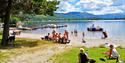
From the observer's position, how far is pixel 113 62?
21.1m

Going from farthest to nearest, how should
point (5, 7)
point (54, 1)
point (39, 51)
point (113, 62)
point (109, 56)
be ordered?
1. point (54, 1)
2. point (5, 7)
3. point (39, 51)
4. point (109, 56)
5. point (113, 62)

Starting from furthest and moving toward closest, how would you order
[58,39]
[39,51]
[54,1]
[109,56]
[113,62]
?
1. [58,39]
2. [54,1]
3. [39,51]
4. [109,56]
5. [113,62]

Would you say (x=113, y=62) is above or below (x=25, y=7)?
below

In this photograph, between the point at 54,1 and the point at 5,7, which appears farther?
the point at 54,1

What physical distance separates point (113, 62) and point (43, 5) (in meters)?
13.8

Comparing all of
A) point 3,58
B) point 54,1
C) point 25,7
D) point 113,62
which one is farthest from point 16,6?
point 113,62

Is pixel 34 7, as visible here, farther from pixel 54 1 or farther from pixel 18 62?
pixel 18 62

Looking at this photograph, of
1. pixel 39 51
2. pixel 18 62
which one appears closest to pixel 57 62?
pixel 18 62

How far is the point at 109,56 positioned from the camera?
75.8 ft

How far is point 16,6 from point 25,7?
2.89 ft

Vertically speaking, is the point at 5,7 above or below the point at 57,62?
above

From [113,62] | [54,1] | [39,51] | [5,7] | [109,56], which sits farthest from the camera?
[54,1]

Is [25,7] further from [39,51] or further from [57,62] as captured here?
[57,62]

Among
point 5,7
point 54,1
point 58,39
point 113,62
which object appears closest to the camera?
point 113,62
